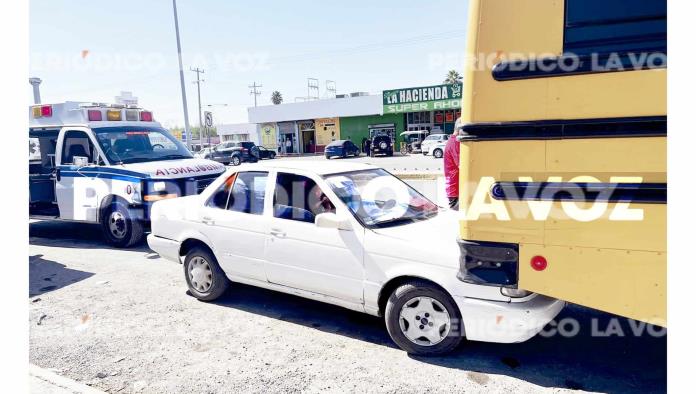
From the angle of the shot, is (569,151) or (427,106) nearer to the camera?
(569,151)

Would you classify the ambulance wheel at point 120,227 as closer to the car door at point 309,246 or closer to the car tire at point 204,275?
the car tire at point 204,275

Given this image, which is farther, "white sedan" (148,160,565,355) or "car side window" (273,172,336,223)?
Answer: "car side window" (273,172,336,223)

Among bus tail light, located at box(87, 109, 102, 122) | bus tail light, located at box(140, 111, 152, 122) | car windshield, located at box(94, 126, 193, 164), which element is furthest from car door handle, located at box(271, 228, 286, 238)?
bus tail light, located at box(140, 111, 152, 122)

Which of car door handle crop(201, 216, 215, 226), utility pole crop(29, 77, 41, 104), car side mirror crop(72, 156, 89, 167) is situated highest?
utility pole crop(29, 77, 41, 104)

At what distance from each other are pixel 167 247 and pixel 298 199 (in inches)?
79.3

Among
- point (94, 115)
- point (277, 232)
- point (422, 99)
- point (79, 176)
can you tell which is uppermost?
point (422, 99)

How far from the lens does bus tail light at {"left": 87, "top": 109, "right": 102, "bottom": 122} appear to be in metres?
8.48

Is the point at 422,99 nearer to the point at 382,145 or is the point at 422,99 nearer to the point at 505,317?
the point at 382,145

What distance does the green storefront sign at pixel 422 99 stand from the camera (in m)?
36.5

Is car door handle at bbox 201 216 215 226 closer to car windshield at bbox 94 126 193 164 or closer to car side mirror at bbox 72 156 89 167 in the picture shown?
car windshield at bbox 94 126 193 164

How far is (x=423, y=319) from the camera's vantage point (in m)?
3.79

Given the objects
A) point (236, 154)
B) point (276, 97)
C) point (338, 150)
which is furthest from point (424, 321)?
point (276, 97)

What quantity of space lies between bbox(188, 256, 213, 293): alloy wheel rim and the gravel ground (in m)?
0.21
